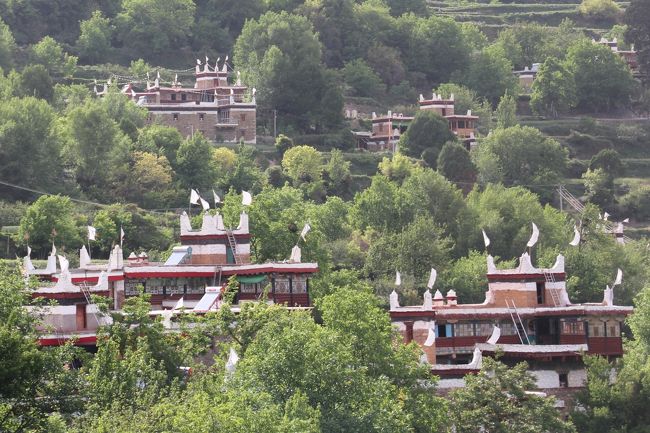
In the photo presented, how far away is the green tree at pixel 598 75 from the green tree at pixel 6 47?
141 feet

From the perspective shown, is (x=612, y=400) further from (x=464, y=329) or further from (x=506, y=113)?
(x=506, y=113)

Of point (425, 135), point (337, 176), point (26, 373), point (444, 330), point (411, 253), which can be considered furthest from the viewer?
point (425, 135)

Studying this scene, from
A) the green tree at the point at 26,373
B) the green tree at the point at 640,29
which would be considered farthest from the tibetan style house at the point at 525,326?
the green tree at the point at 640,29

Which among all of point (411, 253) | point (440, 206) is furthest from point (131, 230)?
point (440, 206)

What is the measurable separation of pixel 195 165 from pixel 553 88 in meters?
44.3

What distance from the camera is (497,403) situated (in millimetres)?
74688

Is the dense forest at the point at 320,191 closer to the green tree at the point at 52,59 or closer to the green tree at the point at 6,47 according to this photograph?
the green tree at the point at 52,59

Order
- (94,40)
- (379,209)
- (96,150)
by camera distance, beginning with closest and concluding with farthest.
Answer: (379,209)
(96,150)
(94,40)

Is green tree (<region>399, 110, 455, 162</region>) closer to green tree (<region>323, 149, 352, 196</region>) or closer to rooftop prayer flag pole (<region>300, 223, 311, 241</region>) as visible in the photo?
green tree (<region>323, 149, 352, 196</region>)

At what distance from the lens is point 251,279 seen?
89250 millimetres

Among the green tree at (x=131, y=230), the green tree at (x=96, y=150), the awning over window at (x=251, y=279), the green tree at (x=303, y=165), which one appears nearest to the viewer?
the awning over window at (x=251, y=279)

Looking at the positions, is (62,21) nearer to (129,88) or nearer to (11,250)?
(129,88)

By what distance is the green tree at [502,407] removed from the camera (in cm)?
7425

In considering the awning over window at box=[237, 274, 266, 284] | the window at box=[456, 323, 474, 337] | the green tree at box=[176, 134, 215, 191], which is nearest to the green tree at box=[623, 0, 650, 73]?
the green tree at box=[176, 134, 215, 191]
